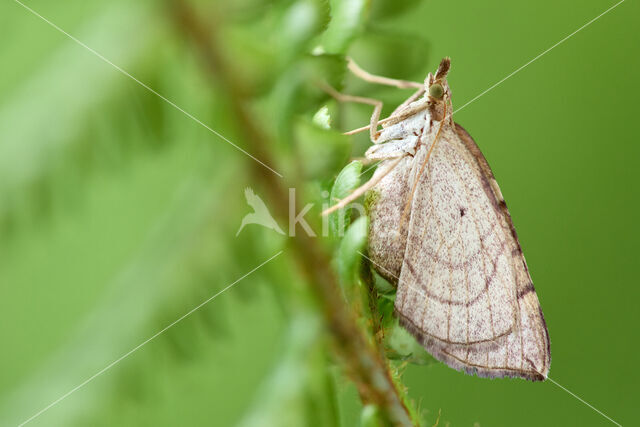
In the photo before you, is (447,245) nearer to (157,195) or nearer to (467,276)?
(467,276)

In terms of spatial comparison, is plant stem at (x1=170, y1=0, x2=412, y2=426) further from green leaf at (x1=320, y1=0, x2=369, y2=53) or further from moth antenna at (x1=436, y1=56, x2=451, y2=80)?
moth antenna at (x1=436, y1=56, x2=451, y2=80)

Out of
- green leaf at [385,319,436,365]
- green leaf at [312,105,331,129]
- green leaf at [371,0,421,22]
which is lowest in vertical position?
green leaf at [385,319,436,365]

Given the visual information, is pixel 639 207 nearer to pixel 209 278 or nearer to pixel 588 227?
pixel 588 227

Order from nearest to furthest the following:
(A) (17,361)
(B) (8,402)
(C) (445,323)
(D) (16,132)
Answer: (D) (16,132), (B) (8,402), (C) (445,323), (A) (17,361)

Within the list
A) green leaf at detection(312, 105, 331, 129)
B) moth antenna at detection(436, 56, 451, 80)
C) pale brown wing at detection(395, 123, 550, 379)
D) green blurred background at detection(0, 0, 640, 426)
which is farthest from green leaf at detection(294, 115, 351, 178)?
moth antenna at detection(436, 56, 451, 80)

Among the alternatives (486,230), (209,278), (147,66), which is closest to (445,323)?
(486,230)

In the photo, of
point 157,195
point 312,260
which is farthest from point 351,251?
point 157,195

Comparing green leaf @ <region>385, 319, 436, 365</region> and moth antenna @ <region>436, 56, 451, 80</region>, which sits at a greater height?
moth antenna @ <region>436, 56, 451, 80</region>

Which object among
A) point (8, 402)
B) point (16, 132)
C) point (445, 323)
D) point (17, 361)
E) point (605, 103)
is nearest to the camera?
point (16, 132)

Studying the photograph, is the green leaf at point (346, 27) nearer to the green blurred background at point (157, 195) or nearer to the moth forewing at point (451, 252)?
the green blurred background at point (157, 195)
